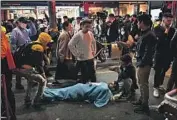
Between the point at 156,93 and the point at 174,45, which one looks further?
the point at 156,93

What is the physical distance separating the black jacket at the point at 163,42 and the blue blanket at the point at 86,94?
4.65ft

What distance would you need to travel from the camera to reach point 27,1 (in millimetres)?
19734

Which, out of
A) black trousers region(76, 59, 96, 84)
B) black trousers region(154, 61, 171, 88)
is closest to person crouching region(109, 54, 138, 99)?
black trousers region(154, 61, 171, 88)

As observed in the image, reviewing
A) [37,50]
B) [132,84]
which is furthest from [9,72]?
[132,84]

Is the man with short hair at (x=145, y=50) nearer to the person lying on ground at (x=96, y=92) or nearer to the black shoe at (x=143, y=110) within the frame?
the black shoe at (x=143, y=110)

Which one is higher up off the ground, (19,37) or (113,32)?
(19,37)

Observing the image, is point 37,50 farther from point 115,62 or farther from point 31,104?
point 115,62

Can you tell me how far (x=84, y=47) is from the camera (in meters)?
7.35

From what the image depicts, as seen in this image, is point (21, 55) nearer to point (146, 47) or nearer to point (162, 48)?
point (146, 47)

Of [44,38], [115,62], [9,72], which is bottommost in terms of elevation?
[115,62]

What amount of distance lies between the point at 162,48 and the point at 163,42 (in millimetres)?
159

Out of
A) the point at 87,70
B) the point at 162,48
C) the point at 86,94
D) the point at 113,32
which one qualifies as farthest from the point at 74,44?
the point at 113,32

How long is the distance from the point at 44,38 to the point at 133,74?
2.03 meters

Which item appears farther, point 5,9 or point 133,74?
point 5,9
